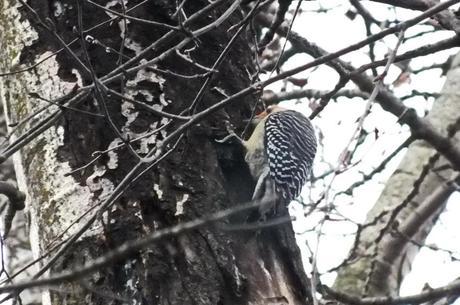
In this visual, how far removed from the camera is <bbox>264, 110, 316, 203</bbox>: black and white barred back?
165 inches

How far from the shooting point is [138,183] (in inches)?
108

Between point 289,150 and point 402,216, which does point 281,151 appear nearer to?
point 289,150

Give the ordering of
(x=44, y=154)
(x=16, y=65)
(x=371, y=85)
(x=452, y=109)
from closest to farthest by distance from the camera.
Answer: (x=44, y=154)
(x=16, y=65)
(x=371, y=85)
(x=452, y=109)

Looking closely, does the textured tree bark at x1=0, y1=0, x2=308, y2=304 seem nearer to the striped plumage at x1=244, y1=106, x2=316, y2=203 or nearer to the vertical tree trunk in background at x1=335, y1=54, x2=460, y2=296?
the striped plumage at x1=244, y1=106, x2=316, y2=203

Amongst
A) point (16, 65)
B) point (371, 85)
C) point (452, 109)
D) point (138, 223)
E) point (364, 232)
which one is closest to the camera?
point (138, 223)

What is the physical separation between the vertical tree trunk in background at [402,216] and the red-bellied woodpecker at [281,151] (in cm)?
63

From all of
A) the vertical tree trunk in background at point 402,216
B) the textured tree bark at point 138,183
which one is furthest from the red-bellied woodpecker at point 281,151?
the vertical tree trunk in background at point 402,216

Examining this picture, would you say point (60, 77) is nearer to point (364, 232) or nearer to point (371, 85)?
point (371, 85)

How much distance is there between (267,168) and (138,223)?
1.49 metres

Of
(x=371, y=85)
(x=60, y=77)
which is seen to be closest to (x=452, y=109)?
(x=371, y=85)

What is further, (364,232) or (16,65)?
(364,232)

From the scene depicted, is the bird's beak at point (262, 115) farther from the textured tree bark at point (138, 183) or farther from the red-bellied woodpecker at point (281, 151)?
the textured tree bark at point (138, 183)

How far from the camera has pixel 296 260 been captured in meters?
3.02

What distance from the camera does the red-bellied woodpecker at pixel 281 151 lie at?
12.8 feet
